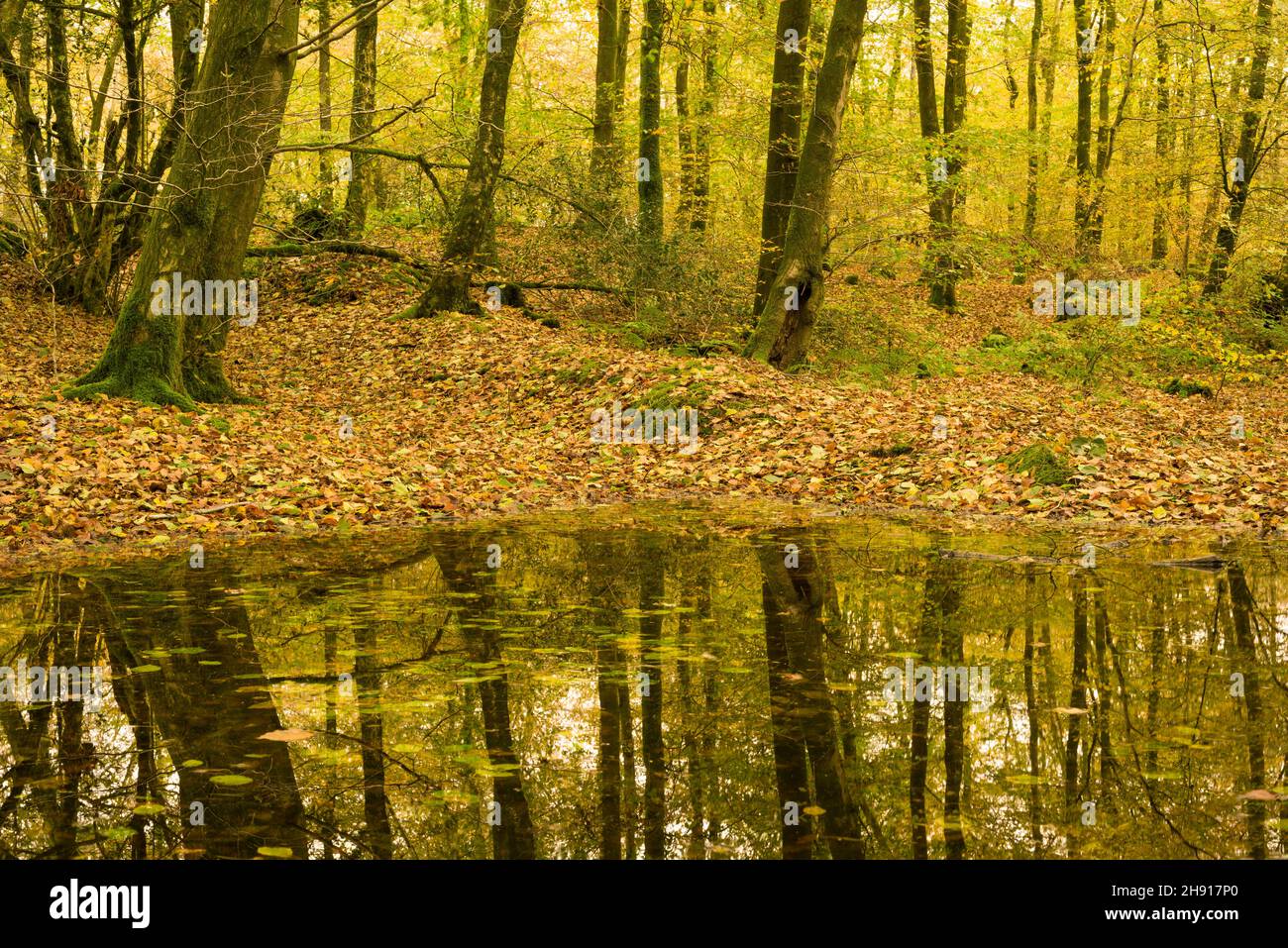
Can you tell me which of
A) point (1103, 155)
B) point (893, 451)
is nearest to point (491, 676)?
point (893, 451)

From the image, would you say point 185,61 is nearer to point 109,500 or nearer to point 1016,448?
point 109,500

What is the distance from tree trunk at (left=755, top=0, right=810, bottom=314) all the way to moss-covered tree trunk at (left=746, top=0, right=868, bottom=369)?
1.07 m

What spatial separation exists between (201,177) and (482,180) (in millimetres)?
5919

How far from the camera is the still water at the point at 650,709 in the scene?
283 cm

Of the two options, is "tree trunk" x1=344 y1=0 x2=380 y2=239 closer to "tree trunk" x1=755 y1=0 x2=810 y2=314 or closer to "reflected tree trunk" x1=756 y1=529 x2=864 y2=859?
"tree trunk" x1=755 y1=0 x2=810 y2=314

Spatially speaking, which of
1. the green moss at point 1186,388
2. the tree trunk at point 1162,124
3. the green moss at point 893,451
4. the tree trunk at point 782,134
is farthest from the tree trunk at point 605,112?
the tree trunk at point 1162,124

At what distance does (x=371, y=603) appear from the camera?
5.59 metres

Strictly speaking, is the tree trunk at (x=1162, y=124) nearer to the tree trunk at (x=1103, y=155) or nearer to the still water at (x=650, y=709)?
the tree trunk at (x=1103, y=155)

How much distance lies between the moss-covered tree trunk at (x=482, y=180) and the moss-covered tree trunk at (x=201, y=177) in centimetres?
479

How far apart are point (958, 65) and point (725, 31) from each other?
8.42 meters

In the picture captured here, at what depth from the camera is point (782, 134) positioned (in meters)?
15.4

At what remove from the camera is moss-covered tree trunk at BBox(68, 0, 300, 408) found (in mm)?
11094

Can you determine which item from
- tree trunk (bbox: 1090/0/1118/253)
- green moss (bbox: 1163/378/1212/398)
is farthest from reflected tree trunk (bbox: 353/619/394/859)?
tree trunk (bbox: 1090/0/1118/253)
